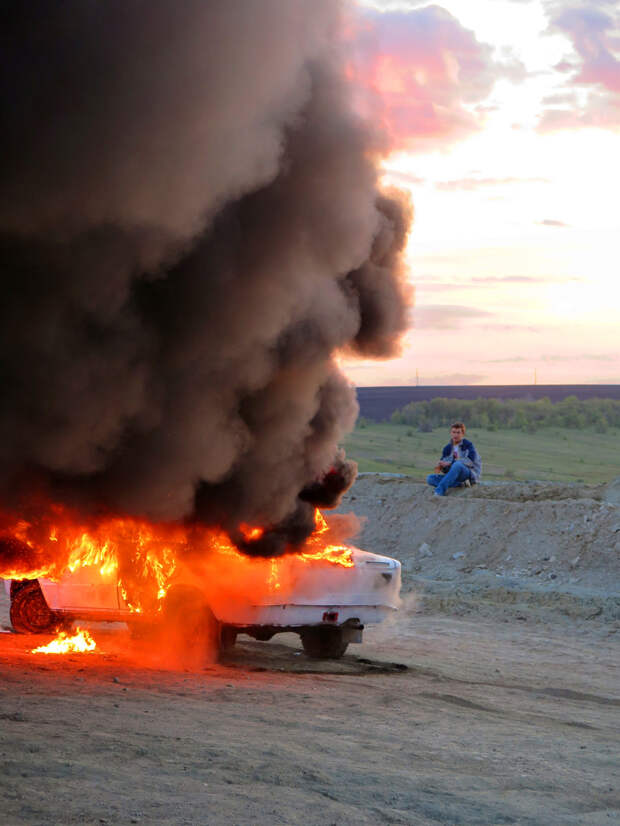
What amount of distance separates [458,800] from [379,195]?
23.3 feet

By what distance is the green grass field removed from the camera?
47.5m

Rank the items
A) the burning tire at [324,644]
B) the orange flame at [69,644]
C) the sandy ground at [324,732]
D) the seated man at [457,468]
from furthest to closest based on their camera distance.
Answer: the seated man at [457,468]
the burning tire at [324,644]
the orange flame at [69,644]
the sandy ground at [324,732]

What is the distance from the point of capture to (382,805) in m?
6.46

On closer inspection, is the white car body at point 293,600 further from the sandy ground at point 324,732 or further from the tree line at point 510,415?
the tree line at point 510,415

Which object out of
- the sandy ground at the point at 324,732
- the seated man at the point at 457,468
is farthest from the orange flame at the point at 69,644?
the seated man at the point at 457,468

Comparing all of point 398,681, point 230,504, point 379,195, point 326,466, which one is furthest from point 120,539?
point 379,195

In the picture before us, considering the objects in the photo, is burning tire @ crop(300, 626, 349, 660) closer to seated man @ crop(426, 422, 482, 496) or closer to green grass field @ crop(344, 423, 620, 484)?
seated man @ crop(426, 422, 482, 496)

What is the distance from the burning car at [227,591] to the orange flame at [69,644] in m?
0.39

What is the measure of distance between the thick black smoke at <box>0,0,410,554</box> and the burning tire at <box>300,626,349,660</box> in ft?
4.96

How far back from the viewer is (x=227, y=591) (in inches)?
424

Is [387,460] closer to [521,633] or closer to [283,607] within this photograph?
[521,633]

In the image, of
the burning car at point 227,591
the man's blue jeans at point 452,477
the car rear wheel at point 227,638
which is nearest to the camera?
the burning car at point 227,591

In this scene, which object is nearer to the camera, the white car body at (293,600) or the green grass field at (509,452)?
the white car body at (293,600)

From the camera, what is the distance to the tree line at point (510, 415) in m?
69.2
